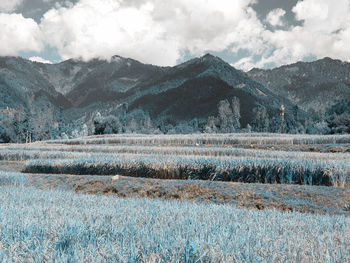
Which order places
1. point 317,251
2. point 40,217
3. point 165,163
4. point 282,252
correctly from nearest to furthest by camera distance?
point 282,252 < point 317,251 < point 40,217 < point 165,163

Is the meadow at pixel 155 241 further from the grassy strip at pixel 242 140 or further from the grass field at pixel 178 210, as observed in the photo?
the grassy strip at pixel 242 140

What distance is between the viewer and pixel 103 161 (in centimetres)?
1514

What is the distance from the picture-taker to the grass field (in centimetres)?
226

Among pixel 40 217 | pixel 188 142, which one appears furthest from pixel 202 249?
pixel 188 142

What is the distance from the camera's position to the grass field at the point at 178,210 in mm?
2258

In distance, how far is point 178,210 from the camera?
169 inches

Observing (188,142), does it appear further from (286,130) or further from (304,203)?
(286,130)

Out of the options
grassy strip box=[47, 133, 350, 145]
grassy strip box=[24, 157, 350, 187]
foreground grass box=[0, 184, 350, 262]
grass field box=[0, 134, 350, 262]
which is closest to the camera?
foreground grass box=[0, 184, 350, 262]

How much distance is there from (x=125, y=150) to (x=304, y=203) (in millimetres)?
17848

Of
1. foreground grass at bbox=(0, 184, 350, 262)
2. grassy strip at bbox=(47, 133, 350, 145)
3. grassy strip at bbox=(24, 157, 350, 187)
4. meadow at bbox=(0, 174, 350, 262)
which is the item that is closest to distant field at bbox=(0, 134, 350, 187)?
grassy strip at bbox=(24, 157, 350, 187)

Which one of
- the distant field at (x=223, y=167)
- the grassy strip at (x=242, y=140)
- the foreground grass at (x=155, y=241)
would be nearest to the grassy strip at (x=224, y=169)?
the distant field at (x=223, y=167)

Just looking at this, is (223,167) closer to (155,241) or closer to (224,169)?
(224,169)

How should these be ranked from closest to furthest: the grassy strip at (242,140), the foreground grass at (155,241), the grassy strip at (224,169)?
the foreground grass at (155,241), the grassy strip at (224,169), the grassy strip at (242,140)

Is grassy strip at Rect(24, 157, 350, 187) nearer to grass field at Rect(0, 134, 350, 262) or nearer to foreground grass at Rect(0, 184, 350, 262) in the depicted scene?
grass field at Rect(0, 134, 350, 262)
